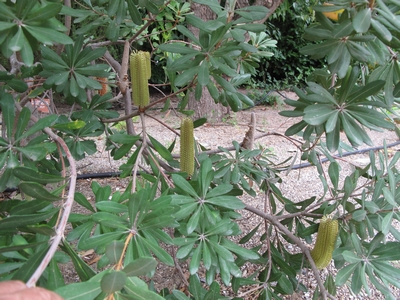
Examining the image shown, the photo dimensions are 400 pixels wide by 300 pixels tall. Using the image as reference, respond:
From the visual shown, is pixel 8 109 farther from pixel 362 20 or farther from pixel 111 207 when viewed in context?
pixel 362 20

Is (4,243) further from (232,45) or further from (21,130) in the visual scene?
(232,45)

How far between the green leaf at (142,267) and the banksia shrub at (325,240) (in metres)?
0.57

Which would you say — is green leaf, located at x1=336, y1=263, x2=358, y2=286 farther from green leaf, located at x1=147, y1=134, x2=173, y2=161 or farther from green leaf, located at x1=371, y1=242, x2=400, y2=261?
green leaf, located at x1=147, y1=134, x2=173, y2=161

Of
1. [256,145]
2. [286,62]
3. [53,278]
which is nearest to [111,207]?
[53,278]

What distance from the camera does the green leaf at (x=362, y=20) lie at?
0.55 meters

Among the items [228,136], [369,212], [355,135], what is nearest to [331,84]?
[355,135]

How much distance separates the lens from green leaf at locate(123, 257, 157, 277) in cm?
41

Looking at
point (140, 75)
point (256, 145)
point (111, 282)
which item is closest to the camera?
point (111, 282)

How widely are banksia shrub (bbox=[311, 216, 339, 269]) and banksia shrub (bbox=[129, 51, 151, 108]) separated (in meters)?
0.56

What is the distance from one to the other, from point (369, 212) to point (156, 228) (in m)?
0.58

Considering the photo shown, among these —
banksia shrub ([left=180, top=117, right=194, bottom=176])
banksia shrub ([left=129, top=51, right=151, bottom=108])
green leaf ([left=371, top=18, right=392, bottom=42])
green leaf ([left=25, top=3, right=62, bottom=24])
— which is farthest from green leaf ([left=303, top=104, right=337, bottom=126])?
green leaf ([left=25, top=3, right=62, bottom=24])

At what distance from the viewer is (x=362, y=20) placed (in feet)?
1.81

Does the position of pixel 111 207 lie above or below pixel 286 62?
above

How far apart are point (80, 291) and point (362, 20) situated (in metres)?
0.59
